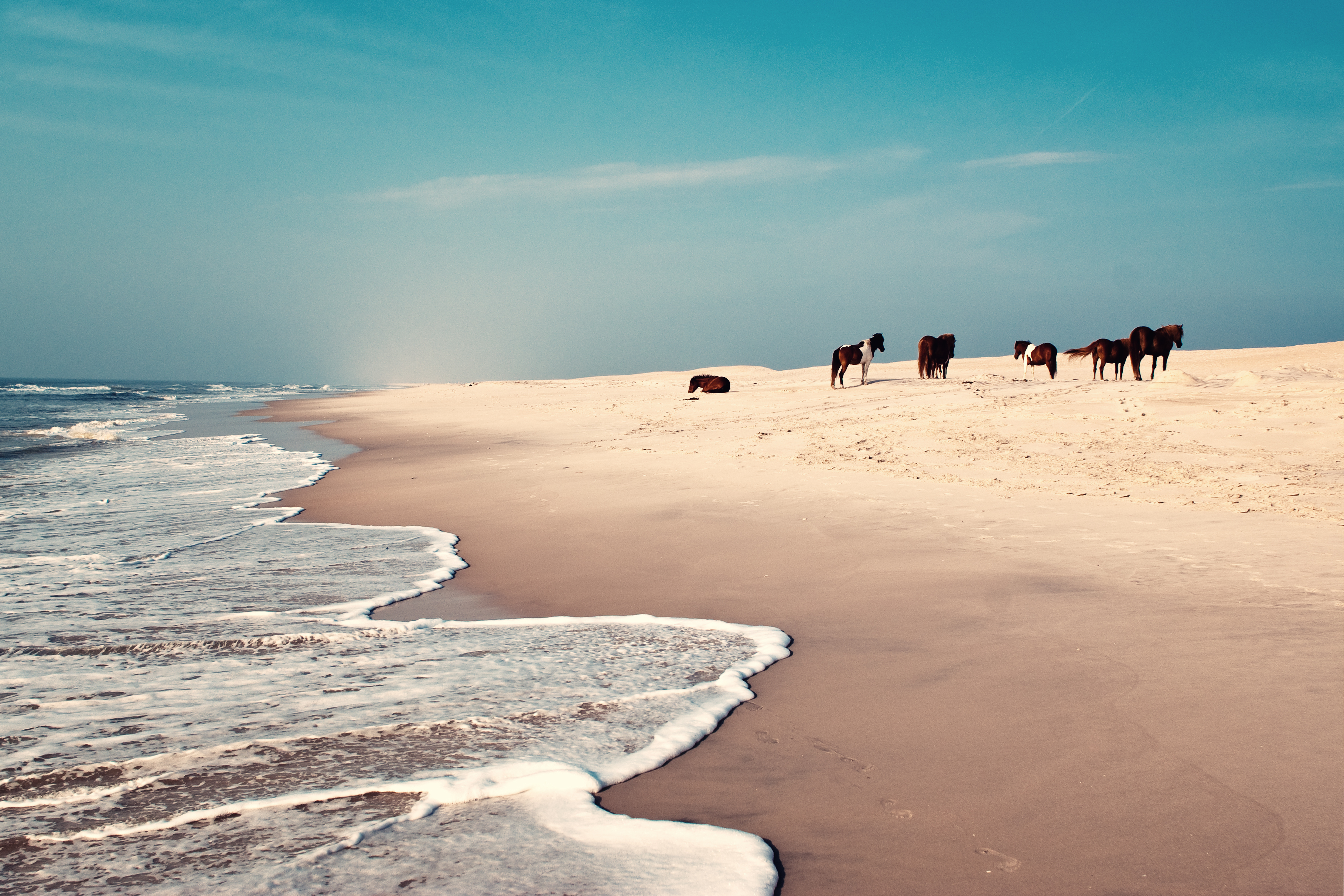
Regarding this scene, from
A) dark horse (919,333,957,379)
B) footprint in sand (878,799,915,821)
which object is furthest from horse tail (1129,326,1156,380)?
footprint in sand (878,799,915,821)

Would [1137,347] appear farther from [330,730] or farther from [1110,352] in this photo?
[330,730]

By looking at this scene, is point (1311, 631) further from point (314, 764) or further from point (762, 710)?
point (314, 764)

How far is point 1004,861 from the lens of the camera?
7.61 feet

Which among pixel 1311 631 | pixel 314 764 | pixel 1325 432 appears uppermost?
pixel 1325 432

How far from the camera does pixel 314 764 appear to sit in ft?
9.86

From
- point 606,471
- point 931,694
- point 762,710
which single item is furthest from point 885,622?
point 606,471

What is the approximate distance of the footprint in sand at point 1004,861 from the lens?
2.28 metres

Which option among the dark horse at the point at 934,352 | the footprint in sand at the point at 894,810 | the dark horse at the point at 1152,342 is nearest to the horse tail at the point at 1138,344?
the dark horse at the point at 1152,342

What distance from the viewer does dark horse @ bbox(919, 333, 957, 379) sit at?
24.6 metres

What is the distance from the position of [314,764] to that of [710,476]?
7.53 metres

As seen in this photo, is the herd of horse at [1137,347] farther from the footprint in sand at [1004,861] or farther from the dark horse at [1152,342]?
the footprint in sand at [1004,861]

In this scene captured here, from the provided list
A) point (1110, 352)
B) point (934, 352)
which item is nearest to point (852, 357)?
point (934, 352)

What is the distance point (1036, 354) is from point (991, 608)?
76.5 ft

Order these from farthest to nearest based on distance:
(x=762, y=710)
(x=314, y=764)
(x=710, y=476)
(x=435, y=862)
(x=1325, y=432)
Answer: (x=710, y=476), (x=1325, y=432), (x=762, y=710), (x=314, y=764), (x=435, y=862)
